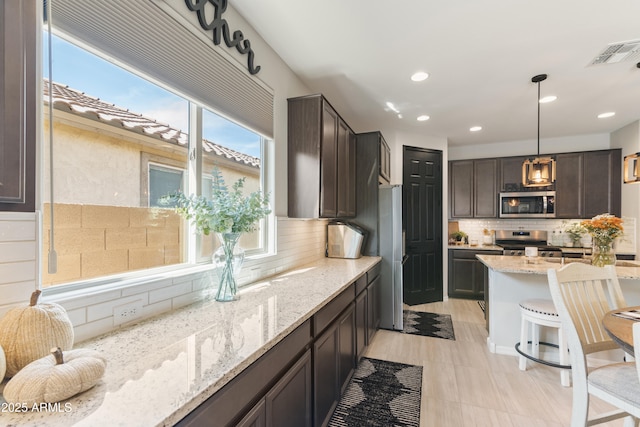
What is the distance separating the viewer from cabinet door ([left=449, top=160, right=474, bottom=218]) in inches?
209

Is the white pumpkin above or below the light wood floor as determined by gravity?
above

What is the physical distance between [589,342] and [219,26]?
292 cm

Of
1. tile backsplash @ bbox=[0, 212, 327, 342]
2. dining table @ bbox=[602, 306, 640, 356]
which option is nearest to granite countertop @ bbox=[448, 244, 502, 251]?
dining table @ bbox=[602, 306, 640, 356]

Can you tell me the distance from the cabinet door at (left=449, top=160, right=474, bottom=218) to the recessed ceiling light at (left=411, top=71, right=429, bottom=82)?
9.39 ft

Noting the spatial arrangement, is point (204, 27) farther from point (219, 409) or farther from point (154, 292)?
point (219, 409)

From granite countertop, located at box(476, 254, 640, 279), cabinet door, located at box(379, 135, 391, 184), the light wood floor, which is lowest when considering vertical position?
the light wood floor

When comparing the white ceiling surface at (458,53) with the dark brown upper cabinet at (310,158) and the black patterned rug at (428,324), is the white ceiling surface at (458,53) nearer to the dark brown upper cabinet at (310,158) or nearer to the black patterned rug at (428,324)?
the dark brown upper cabinet at (310,158)

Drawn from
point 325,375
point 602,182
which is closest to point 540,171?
point 602,182

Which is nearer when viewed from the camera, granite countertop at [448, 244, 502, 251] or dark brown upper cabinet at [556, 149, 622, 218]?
dark brown upper cabinet at [556, 149, 622, 218]

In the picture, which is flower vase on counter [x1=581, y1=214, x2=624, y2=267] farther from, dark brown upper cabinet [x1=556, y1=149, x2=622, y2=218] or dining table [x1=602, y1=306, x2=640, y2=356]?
dark brown upper cabinet [x1=556, y1=149, x2=622, y2=218]

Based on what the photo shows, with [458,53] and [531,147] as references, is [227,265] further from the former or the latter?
[531,147]

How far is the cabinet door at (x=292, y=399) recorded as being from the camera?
118 cm

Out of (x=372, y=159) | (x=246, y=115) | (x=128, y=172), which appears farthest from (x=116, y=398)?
(x=372, y=159)

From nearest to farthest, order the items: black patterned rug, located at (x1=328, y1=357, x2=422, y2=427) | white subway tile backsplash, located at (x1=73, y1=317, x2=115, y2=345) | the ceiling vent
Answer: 1. white subway tile backsplash, located at (x1=73, y1=317, x2=115, y2=345)
2. black patterned rug, located at (x1=328, y1=357, x2=422, y2=427)
3. the ceiling vent
